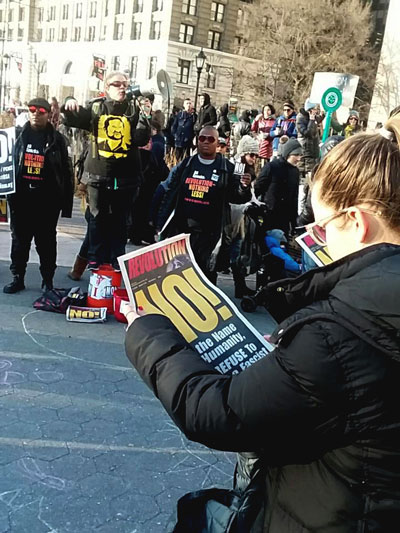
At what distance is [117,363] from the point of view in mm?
4398

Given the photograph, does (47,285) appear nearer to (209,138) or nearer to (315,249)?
(209,138)

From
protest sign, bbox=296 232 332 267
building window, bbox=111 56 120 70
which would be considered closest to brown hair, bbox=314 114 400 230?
protest sign, bbox=296 232 332 267

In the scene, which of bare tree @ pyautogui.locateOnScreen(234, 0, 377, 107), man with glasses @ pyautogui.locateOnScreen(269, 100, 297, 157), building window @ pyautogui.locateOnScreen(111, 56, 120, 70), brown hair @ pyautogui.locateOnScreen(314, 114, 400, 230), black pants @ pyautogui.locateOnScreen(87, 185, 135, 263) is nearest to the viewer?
brown hair @ pyautogui.locateOnScreen(314, 114, 400, 230)

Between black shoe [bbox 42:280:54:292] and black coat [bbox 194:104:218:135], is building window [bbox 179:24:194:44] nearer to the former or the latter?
black coat [bbox 194:104:218:135]

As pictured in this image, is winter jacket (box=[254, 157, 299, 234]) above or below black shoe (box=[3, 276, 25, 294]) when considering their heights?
above

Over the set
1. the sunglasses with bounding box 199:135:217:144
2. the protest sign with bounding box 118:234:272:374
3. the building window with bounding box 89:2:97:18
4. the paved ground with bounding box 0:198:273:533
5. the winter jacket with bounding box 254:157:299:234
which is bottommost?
the paved ground with bounding box 0:198:273:533

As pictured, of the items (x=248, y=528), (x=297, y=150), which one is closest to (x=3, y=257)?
(x=297, y=150)

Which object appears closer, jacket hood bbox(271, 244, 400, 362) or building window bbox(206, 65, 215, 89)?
jacket hood bbox(271, 244, 400, 362)

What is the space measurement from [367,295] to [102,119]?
504 cm

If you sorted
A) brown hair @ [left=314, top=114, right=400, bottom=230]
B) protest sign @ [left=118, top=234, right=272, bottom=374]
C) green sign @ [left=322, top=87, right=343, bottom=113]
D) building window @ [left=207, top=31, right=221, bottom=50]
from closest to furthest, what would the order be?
brown hair @ [left=314, top=114, right=400, bottom=230], protest sign @ [left=118, top=234, right=272, bottom=374], green sign @ [left=322, top=87, right=343, bottom=113], building window @ [left=207, top=31, right=221, bottom=50]

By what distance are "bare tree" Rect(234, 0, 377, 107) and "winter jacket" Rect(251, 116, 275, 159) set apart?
22.6m

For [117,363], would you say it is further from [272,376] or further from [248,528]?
[272,376]

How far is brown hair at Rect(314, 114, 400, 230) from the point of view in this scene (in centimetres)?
113

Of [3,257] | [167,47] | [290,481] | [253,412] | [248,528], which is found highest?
[167,47]
